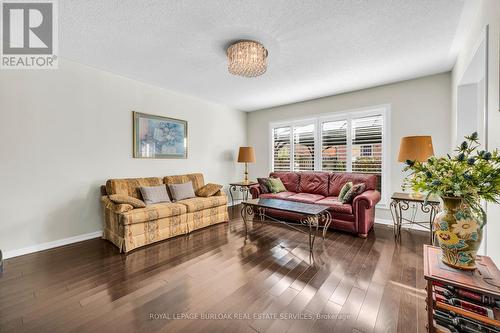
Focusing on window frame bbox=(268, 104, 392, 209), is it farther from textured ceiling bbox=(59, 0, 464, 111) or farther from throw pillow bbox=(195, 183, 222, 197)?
throw pillow bbox=(195, 183, 222, 197)

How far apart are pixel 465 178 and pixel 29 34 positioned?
4079 mm

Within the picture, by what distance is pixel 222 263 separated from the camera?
240 cm

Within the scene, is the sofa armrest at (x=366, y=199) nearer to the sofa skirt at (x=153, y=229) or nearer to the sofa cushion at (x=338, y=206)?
the sofa cushion at (x=338, y=206)

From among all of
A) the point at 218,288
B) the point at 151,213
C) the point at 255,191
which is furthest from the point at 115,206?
the point at 255,191

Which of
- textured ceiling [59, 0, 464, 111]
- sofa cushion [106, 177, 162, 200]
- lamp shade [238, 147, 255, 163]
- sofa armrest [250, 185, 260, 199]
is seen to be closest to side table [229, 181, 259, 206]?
sofa armrest [250, 185, 260, 199]

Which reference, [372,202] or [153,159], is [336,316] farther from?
[153,159]

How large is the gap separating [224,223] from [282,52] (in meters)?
2.95

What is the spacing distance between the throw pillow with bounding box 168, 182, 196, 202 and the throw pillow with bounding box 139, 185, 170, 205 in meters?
0.15

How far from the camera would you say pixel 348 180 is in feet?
13.1

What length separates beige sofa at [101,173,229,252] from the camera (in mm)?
2742

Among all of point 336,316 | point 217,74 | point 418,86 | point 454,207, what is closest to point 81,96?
point 217,74

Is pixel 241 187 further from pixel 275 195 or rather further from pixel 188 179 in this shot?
pixel 188 179

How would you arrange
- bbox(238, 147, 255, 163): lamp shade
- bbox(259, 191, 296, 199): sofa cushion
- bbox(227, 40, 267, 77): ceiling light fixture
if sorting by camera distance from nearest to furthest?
1. bbox(227, 40, 267, 77): ceiling light fixture
2. bbox(259, 191, 296, 199): sofa cushion
3. bbox(238, 147, 255, 163): lamp shade

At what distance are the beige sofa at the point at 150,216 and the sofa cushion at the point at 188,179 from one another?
0.02 metres
